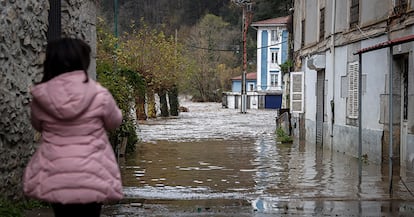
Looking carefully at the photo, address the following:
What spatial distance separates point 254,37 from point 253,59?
15.1ft

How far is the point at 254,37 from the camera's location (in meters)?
79.1

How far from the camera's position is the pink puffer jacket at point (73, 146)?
390 cm

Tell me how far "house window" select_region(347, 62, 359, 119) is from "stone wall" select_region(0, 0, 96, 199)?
9.79 meters

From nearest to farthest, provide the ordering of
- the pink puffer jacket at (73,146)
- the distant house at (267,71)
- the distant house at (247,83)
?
the pink puffer jacket at (73,146)
the distant house at (267,71)
the distant house at (247,83)

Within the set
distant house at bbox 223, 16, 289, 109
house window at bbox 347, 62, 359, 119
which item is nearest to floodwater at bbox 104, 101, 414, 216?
house window at bbox 347, 62, 359, 119

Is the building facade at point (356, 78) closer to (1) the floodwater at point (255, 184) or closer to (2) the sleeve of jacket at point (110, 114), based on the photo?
(1) the floodwater at point (255, 184)

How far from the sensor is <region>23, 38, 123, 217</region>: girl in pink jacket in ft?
12.8

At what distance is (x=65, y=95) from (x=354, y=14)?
1340 cm

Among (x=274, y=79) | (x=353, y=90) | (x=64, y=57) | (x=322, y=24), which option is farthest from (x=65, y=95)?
(x=274, y=79)

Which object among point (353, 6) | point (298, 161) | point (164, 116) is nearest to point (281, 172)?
point (298, 161)

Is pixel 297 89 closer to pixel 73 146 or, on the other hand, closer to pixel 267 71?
pixel 73 146

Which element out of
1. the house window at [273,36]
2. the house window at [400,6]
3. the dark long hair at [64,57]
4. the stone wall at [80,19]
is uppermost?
the house window at [273,36]

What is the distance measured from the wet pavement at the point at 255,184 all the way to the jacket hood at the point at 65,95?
→ 4.15 meters

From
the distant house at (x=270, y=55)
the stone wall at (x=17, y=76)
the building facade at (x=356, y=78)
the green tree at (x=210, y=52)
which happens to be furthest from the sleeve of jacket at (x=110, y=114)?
the green tree at (x=210, y=52)
